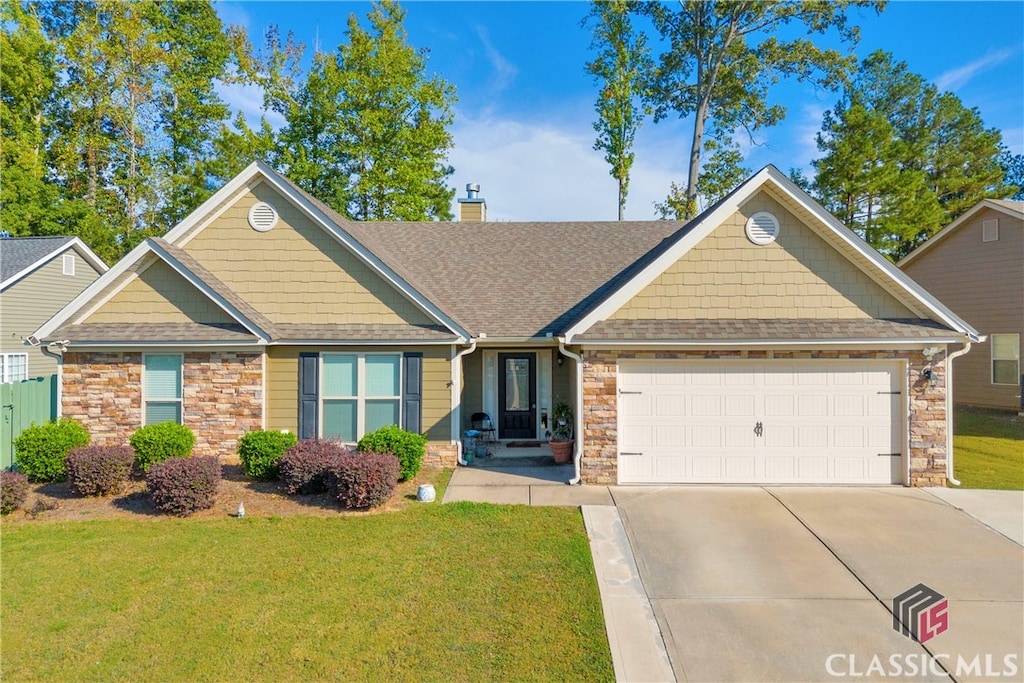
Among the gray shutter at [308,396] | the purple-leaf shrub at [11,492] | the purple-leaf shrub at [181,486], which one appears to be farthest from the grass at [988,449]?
the purple-leaf shrub at [11,492]

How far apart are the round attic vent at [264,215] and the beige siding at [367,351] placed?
2.63 metres

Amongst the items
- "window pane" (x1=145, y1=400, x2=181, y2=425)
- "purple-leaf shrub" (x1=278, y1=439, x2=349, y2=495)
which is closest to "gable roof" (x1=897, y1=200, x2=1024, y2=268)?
"purple-leaf shrub" (x1=278, y1=439, x2=349, y2=495)

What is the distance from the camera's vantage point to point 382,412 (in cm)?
1023

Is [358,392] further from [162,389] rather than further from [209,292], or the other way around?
[162,389]

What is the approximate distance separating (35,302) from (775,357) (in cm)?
Result: 2327

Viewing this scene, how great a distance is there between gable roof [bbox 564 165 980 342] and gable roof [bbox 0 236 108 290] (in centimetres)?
1919

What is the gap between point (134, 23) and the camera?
75.5ft

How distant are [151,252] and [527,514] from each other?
8718 mm

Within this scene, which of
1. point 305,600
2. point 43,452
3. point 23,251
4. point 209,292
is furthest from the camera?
point 23,251

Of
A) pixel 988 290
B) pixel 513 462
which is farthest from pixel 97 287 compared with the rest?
pixel 988 290

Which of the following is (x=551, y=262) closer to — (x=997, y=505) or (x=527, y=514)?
(x=527, y=514)

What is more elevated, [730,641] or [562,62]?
[562,62]

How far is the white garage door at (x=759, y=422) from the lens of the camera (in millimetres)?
8766

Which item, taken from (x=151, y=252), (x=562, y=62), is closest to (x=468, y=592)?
(x=151, y=252)
